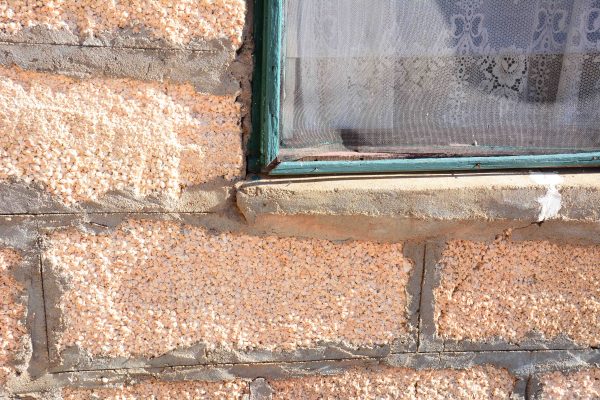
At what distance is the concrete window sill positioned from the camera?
1.67m

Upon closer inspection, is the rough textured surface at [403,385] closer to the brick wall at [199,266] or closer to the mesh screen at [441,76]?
the brick wall at [199,266]

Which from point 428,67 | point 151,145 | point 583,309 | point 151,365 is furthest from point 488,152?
point 151,365

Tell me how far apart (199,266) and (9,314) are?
478mm

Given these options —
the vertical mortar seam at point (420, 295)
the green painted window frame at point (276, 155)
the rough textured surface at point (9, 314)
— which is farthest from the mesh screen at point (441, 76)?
the rough textured surface at point (9, 314)

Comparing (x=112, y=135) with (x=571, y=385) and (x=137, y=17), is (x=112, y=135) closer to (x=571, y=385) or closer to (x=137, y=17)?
(x=137, y=17)

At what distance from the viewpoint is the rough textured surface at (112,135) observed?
157cm

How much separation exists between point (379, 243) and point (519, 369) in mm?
577

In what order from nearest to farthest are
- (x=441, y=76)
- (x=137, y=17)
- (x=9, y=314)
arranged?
(x=137, y=17), (x=9, y=314), (x=441, y=76)

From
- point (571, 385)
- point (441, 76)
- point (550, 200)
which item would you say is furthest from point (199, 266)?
point (571, 385)

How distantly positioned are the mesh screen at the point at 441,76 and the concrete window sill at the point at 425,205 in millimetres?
106

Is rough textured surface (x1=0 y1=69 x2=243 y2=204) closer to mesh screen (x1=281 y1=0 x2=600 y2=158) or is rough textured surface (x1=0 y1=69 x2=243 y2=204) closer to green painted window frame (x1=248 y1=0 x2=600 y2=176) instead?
green painted window frame (x1=248 y1=0 x2=600 y2=176)

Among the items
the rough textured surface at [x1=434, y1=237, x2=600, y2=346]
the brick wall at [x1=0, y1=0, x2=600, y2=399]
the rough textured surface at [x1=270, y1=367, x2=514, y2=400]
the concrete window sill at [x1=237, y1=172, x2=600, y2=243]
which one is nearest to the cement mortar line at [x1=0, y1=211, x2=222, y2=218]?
the brick wall at [x1=0, y1=0, x2=600, y2=399]

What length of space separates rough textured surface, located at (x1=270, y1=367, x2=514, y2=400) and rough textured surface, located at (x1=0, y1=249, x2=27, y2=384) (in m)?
0.67

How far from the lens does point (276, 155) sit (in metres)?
1.67
